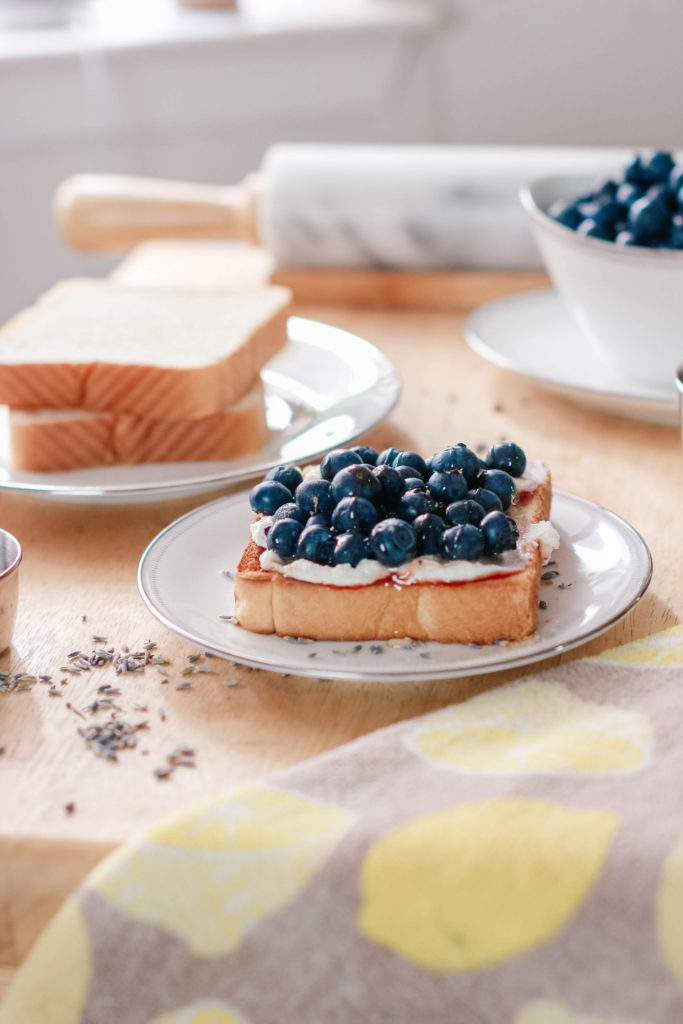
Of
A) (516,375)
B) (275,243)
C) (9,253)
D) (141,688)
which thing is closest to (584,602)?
(141,688)

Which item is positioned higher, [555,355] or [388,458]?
[388,458]

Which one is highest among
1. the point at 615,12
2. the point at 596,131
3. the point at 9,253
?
the point at 615,12

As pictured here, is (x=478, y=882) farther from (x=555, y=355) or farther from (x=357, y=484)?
(x=555, y=355)

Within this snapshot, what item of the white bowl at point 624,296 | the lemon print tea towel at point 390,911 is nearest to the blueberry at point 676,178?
the white bowl at point 624,296

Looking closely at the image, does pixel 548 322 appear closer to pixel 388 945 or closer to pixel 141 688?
pixel 141 688

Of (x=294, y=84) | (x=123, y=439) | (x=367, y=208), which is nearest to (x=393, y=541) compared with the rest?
(x=123, y=439)

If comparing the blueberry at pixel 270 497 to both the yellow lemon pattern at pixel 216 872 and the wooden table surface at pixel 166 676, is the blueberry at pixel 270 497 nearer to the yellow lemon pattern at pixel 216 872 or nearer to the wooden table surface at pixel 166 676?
the wooden table surface at pixel 166 676

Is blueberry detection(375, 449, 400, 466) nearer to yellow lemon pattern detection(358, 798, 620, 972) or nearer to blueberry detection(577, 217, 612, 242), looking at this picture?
yellow lemon pattern detection(358, 798, 620, 972)
